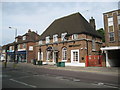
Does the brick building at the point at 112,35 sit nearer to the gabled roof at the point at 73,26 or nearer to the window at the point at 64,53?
the gabled roof at the point at 73,26

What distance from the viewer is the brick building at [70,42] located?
1024 inches

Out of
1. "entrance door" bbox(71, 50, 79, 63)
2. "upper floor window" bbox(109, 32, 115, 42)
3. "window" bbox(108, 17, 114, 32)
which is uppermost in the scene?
"window" bbox(108, 17, 114, 32)

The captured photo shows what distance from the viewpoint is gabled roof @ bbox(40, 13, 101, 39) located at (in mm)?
27519

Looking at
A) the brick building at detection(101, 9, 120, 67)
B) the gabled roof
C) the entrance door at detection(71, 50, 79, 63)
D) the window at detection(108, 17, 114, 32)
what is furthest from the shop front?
the window at detection(108, 17, 114, 32)

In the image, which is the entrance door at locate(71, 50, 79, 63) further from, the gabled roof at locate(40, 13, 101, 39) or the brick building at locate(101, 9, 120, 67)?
the brick building at locate(101, 9, 120, 67)

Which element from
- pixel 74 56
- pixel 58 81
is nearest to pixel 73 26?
pixel 74 56

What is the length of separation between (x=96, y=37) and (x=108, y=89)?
23332 millimetres

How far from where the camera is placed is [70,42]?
27.6 m

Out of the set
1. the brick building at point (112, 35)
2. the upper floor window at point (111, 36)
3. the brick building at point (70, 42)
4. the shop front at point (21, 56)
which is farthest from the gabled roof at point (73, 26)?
the shop front at point (21, 56)

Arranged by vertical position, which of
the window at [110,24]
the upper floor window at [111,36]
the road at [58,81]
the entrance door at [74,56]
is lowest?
the road at [58,81]

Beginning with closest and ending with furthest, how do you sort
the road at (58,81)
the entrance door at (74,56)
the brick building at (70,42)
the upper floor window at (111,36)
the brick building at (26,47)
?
1. the road at (58,81)
2. the upper floor window at (111,36)
3. the brick building at (70,42)
4. the entrance door at (74,56)
5. the brick building at (26,47)

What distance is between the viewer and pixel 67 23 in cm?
3186

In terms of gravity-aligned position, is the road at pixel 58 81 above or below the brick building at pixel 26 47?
below

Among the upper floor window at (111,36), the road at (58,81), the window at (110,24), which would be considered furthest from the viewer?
the window at (110,24)
